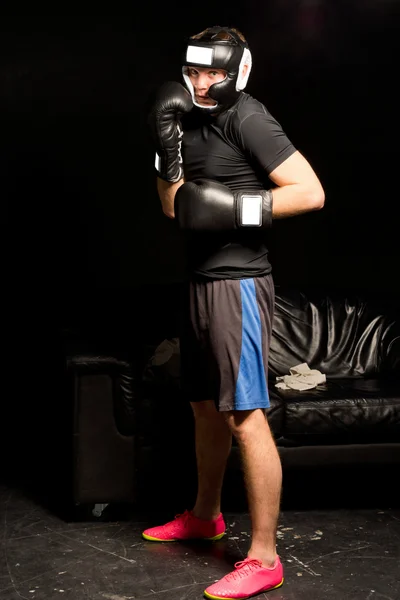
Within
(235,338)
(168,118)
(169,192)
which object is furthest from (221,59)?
(235,338)

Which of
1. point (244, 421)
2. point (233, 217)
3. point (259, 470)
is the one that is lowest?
point (259, 470)

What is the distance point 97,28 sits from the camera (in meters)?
4.78

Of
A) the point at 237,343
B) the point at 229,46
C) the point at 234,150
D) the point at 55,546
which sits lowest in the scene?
the point at 55,546

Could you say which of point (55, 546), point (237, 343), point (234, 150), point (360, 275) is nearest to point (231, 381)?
point (237, 343)

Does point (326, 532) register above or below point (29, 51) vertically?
below

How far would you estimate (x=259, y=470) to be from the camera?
3018 mm

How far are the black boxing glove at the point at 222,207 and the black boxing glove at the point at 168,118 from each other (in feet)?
0.44

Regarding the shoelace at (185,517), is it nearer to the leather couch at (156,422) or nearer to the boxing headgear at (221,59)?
the leather couch at (156,422)

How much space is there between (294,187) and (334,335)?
1791mm

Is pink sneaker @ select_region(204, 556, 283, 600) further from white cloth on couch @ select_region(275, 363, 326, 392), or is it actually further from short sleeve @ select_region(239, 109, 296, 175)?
short sleeve @ select_region(239, 109, 296, 175)

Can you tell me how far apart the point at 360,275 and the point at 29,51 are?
7.12 ft

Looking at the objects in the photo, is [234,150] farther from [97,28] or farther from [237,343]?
[97,28]

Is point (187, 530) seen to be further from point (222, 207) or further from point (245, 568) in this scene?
point (222, 207)

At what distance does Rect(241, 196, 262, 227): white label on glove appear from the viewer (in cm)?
291
